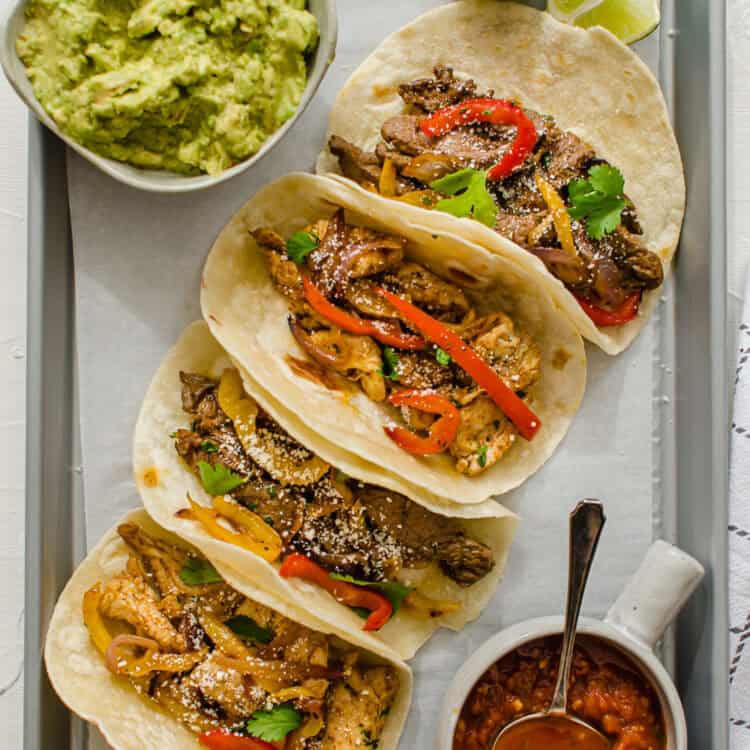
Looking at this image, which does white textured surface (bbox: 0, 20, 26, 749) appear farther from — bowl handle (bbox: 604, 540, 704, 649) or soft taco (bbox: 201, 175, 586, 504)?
bowl handle (bbox: 604, 540, 704, 649)

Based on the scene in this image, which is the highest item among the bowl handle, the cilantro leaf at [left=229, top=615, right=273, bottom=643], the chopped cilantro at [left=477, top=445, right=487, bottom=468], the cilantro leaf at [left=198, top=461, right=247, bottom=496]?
the chopped cilantro at [left=477, top=445, right=487, bottom=468]

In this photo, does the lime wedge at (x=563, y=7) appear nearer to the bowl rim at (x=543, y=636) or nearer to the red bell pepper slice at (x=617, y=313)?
the red bell pepper slice at (x=617, y=313)

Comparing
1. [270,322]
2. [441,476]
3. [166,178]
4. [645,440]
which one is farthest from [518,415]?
[166,178]

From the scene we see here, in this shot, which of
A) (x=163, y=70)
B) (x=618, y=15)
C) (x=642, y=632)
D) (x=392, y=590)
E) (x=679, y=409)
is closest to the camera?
(x=163, y=70)

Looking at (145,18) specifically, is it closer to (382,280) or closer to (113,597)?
(382,280)

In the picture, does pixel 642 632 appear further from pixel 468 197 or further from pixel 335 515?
pixel 468 197

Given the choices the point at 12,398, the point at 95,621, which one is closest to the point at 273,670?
the point at 95,621

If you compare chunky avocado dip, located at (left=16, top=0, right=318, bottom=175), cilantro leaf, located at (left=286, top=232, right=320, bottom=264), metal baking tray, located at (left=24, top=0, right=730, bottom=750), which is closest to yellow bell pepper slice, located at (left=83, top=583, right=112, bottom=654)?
metal baking tray, located at (left=24, top=0, right=730, bottom=750)

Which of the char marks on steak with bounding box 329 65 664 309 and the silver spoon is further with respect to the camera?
the char marks on steak with bounding box 329 65 664 309
